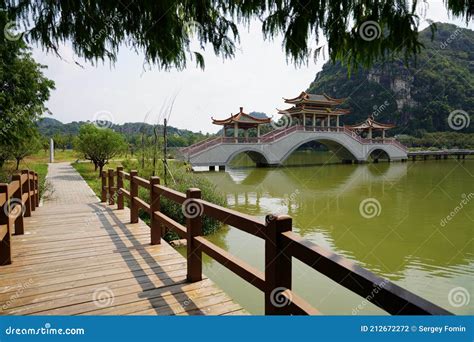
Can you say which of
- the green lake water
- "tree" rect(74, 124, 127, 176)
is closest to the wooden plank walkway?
the green lake water

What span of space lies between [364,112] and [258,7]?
62516 mm

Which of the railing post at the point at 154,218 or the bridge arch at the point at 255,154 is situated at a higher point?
the bridge arch at the point at 255,154

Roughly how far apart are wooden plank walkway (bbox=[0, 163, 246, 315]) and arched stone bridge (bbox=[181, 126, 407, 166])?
59.8 ft

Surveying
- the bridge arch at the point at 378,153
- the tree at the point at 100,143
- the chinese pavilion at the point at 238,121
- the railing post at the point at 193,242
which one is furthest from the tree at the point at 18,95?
the bridge arch at the point at 378,153

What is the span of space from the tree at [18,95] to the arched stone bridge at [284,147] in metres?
11.9

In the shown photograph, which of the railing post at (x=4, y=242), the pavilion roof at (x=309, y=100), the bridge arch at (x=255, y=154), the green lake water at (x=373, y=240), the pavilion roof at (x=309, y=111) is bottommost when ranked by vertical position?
the green lake water at (x=373, y=240)

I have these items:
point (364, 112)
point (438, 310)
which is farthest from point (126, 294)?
point (364, 112)

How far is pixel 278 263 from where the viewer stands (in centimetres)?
191

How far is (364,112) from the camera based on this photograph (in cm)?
5994

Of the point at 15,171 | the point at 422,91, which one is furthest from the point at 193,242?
the point at 422,91

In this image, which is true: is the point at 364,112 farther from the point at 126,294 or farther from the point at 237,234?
the point at 126,294

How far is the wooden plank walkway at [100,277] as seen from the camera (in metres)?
2.56

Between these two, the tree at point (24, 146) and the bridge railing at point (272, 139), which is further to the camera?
the bridge railing at point (272, 139)

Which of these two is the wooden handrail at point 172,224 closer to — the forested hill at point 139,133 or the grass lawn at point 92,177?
the grass lawn at point 92,177
